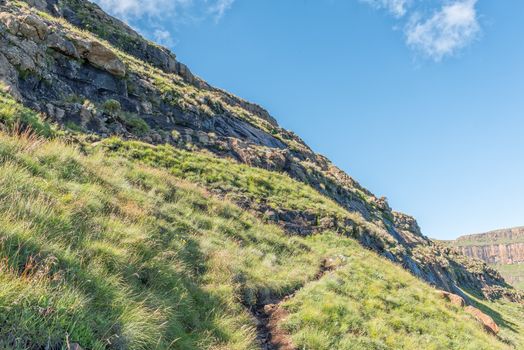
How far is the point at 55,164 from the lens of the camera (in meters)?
8.55

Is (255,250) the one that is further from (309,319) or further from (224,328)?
(224,328)

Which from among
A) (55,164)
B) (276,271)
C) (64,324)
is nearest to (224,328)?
(64,324)

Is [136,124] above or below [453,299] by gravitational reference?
above

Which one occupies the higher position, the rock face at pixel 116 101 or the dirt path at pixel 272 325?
the rock face at pixel 116 101

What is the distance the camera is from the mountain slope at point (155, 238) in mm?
4441

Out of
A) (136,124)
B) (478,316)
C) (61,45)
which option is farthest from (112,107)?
(478,316)

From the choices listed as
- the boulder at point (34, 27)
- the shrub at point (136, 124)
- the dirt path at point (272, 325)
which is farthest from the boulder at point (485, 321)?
the boulder at point (34, 27)

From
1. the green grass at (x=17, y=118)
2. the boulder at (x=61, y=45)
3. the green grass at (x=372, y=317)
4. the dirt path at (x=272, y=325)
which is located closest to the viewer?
the dirt path at (x=272, y=325)

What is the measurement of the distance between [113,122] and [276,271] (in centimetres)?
1334

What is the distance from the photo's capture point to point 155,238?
8.12 meters

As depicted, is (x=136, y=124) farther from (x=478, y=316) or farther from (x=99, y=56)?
(x=478, y=316)

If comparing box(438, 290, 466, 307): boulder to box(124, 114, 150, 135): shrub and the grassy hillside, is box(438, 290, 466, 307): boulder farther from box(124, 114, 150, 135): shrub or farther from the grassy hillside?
box(124, 114, 150, 135): shrub

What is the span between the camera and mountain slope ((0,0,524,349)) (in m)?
4.44

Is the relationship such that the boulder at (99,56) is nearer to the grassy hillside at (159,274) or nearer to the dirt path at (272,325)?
the grassy hillside at (159,274)
